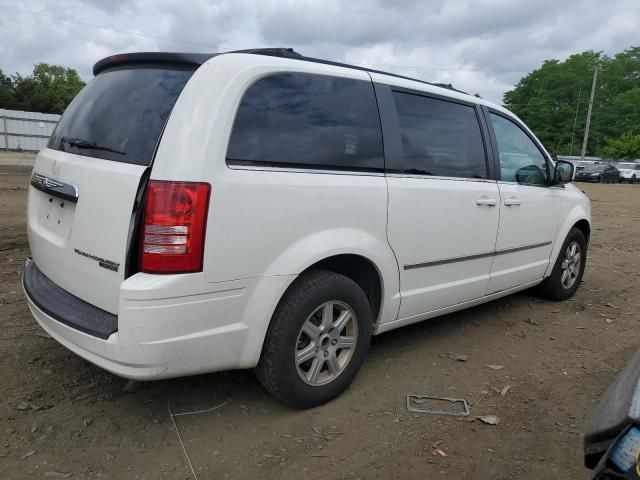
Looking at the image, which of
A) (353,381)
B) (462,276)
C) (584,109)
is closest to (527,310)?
(462,276)

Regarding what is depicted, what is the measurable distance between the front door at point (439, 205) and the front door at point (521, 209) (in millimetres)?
184

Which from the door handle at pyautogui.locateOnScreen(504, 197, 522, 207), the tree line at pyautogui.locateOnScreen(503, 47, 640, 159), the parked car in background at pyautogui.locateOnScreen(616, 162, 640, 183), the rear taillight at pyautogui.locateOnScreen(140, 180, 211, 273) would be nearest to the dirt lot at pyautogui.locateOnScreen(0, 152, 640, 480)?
the rear taillight at pyautogui.locateOnScreen(140, 180, 211, 273)

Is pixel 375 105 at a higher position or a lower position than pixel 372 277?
higher

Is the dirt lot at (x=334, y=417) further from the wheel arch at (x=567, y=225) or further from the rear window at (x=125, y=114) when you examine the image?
the rear window at (x=125, y=114)

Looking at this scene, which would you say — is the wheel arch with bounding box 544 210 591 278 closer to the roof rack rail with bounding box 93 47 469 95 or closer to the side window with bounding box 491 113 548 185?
the side window with bounding box 491 113 548 185

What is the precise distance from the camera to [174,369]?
248cm

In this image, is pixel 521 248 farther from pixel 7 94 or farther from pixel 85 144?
pixel 7 94

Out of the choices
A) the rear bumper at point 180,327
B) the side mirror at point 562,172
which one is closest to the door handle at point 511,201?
the side mirror at point 562,172

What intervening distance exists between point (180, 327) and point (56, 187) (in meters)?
1.13

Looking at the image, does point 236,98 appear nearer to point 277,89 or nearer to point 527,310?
point 277,89

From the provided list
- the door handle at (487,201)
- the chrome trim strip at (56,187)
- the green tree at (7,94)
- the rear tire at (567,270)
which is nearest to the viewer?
the chrome trim strip at (56,187)

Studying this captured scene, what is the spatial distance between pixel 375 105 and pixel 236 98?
101 centimetres

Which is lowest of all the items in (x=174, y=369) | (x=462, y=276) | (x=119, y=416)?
(x=119, y=416)

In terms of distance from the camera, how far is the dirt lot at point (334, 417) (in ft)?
8.36
